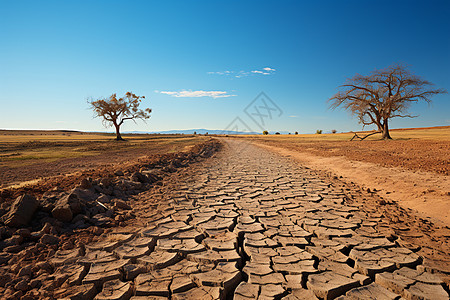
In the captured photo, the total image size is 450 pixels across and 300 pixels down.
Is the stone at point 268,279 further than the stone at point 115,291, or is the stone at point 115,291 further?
the stone at point 268,279

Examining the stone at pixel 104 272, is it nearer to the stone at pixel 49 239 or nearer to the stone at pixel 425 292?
the stone at pixel 49 239

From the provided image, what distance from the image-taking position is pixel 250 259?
93.0 inches

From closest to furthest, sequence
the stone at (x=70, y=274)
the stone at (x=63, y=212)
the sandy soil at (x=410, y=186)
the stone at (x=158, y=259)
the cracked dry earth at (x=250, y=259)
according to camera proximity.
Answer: the cracked dry earth at (x=250, y=259), the stone at (x=70, y=274), the stone at (x=158, y=259), the stone at (x=63, y=212), the sandy soil at (x=410, y=186)

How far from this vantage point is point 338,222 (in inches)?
130

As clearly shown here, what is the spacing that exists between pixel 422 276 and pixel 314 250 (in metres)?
0.91

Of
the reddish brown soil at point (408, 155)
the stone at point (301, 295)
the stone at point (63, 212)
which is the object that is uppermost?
the reddish brown soil at point (408, 155)

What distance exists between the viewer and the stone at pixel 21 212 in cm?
294

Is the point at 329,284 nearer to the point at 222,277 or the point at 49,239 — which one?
the point at 222,277

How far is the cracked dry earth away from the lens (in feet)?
6.19

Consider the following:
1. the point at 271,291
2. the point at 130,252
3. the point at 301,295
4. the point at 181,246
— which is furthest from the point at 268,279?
the point at 130,252

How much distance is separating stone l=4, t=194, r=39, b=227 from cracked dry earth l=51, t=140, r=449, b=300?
103 centimetres

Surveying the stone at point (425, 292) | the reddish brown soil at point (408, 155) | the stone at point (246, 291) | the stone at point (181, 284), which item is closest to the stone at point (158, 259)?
the stone at point (181, 284)

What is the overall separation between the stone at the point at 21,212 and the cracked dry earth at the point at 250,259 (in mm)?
1035

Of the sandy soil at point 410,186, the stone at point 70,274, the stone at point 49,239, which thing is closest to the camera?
the stone at point 70,274
